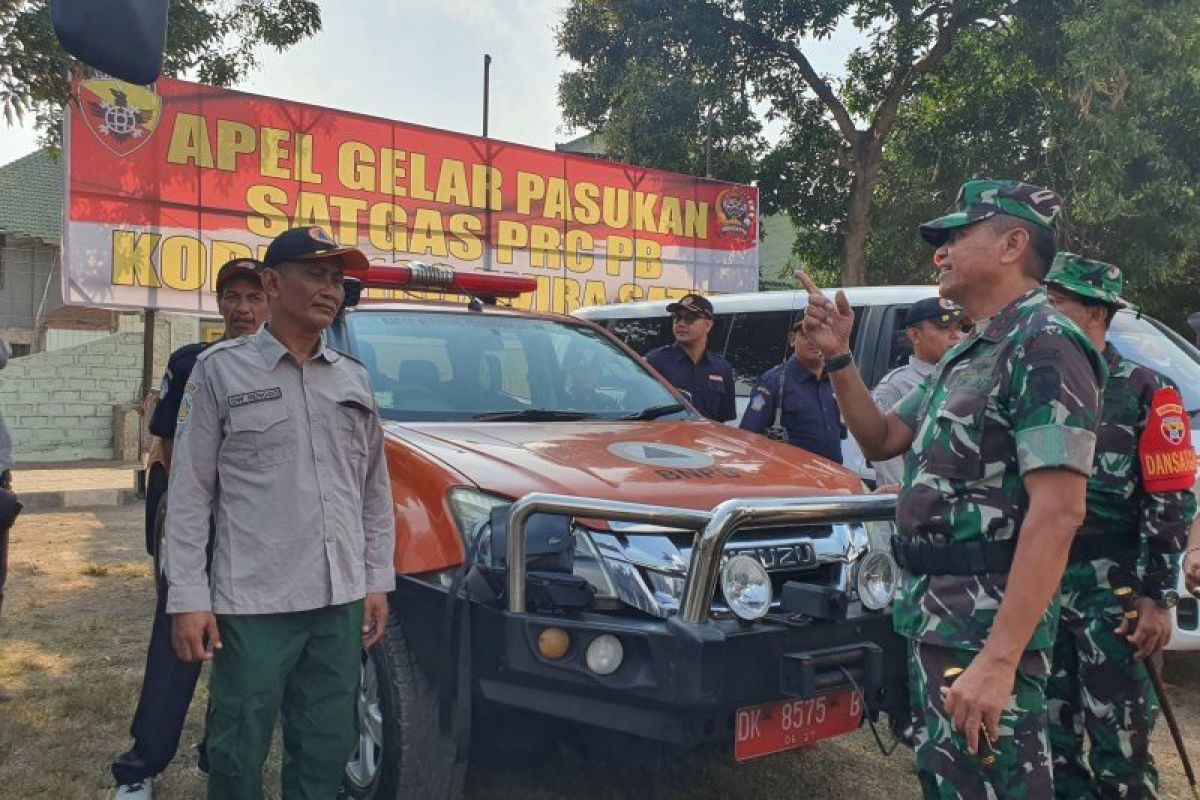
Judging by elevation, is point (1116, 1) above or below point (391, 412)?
above

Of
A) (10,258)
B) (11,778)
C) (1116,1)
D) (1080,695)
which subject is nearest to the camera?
(1080,695)

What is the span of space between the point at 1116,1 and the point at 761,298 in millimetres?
8865

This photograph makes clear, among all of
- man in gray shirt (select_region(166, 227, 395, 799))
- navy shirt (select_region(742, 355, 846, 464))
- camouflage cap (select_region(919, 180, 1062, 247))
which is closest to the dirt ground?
man in gray shirt (select_region(166, 227, 395, 799))

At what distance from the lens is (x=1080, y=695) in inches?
98.9

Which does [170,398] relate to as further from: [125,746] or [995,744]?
[995,744]

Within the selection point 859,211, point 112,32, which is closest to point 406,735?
point 112,32

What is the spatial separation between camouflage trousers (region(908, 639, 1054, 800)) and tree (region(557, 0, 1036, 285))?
573 inches

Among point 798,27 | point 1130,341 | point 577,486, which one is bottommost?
point 577,486

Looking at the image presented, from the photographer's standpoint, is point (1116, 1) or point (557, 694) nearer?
point (557, 694)

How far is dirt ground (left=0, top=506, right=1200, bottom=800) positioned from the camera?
3359 millimetres

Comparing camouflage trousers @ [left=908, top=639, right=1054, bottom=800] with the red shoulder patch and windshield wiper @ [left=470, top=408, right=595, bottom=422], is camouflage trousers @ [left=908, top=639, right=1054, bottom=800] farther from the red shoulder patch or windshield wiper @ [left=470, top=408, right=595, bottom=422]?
windshield wiper @ [left=470, top=408, right=595, bottom=422]

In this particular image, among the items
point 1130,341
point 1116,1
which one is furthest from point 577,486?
point 1116,1

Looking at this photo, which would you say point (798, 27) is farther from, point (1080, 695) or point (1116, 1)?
point (1080, 695)

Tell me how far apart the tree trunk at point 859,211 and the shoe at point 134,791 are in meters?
14.2
